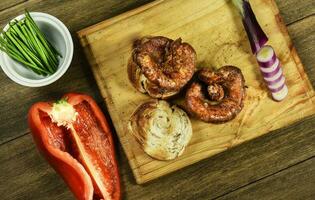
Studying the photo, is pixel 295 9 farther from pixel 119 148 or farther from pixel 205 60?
pixel 119 148

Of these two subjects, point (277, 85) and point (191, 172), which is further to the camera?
point (191, 172)

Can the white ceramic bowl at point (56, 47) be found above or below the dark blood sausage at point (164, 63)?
above

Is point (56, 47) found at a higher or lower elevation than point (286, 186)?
higher

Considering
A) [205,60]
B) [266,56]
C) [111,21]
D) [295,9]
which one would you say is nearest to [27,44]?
[111,21]

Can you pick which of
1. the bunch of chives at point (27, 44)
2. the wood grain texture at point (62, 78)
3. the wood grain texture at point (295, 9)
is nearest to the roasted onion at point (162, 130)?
the wood grain texture at point (62, 78)

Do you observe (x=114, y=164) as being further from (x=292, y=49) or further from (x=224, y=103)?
(x=292, y=49)

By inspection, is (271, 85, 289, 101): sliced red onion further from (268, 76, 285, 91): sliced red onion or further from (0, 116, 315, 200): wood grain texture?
(0, 116, 315, 200): wood grain texture

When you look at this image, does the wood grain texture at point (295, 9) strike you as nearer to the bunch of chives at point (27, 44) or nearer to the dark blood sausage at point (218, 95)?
the dark blood sausage at point (218, 95)
